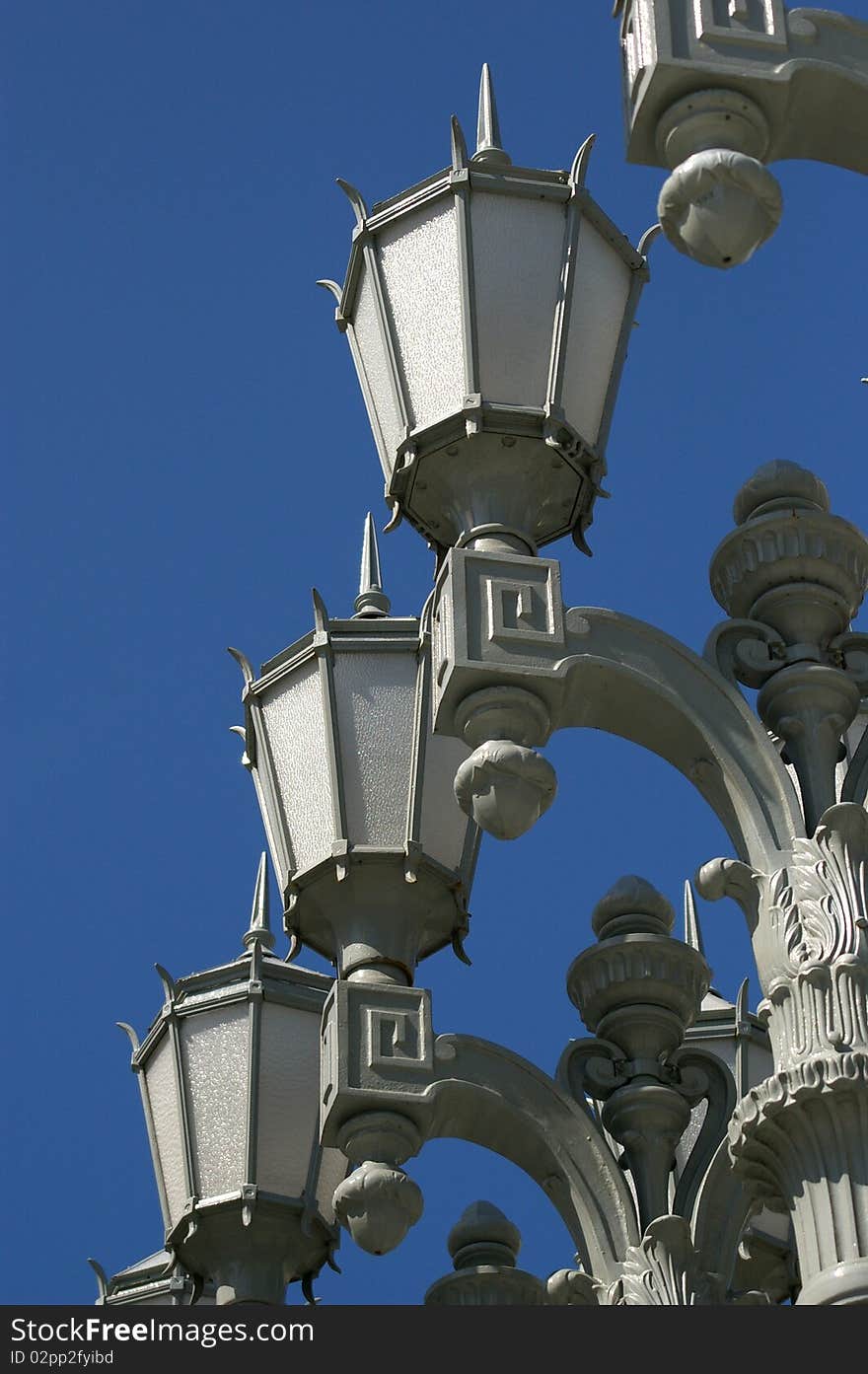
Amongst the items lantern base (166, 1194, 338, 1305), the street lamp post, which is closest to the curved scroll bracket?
the street lamp post

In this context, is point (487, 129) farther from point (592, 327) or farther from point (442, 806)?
point (442, 806)

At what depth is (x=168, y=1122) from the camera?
348 inches

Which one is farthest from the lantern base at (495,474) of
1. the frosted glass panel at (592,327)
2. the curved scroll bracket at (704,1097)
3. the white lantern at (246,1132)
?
the white lantern at (246,1132)

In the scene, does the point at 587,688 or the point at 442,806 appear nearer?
the point at 587,688

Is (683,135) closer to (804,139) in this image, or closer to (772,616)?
(804,139)

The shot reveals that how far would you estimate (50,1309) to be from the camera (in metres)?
5.12

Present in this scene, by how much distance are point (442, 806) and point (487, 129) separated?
2287 mm

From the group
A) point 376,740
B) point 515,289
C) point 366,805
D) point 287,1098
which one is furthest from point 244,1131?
point 515,289

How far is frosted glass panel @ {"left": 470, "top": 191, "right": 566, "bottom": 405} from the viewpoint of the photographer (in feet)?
22.6

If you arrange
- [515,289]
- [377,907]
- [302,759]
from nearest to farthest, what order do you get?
[515,289] → [377,907] → [302,759]

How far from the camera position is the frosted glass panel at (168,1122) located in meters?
8.62

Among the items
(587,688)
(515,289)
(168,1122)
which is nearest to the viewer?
(587,688)

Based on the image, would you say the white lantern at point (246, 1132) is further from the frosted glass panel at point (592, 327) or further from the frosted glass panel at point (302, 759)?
the frosted glass panel at point (592, 327)

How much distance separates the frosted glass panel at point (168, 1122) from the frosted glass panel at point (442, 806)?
165cm
